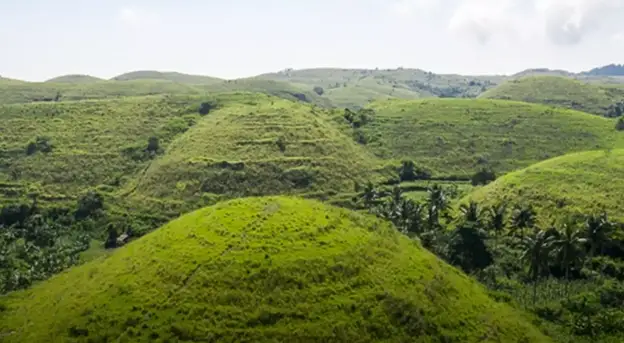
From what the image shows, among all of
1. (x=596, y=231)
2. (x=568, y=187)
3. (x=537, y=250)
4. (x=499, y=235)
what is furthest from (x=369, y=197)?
(x=537, y=250)

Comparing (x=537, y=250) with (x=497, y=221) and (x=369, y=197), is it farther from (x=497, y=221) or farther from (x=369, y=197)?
(x=369, y=197)

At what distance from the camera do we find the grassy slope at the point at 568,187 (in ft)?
445

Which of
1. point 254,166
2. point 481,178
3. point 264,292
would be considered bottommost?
point 481,178

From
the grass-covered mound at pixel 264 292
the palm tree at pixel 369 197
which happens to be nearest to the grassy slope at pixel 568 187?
the palm tree at pixel 369 197

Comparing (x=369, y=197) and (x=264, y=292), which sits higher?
(x=264, y=292)

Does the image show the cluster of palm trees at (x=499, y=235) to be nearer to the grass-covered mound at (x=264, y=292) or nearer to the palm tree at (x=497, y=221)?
the palm tree at (x=497, y=221)

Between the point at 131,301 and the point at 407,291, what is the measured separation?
113 feet

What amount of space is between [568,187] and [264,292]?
321 feet

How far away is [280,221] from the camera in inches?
3401

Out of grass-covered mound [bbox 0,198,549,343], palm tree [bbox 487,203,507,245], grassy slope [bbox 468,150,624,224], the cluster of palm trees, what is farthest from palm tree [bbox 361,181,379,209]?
grass-covered mound [bbox 0,198,549,343]

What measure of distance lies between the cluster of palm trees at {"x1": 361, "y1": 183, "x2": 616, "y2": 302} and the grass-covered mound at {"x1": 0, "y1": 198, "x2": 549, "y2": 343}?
15636 millimetres

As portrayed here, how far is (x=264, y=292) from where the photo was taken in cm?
7344

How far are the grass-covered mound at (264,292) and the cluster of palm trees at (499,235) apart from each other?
15.6 metres

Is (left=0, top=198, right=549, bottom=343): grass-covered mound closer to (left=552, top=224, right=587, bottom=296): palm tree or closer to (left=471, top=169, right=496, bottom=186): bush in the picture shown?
(left=552, top=224, right=587, bottom=296): palm tree
